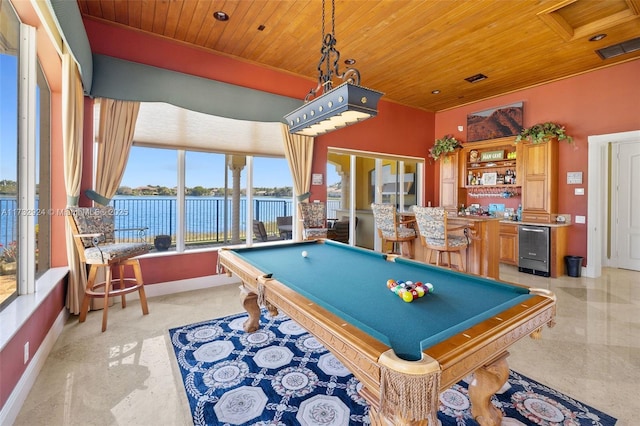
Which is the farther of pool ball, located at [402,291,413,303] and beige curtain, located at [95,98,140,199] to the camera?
beige curtain, located at [95,98,140,199]

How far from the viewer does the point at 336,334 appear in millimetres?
1181

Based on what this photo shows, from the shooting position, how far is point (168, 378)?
2090mm

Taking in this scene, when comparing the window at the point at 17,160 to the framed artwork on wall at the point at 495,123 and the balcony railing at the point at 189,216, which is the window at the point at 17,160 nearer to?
the balcony railing at the point at 189,216

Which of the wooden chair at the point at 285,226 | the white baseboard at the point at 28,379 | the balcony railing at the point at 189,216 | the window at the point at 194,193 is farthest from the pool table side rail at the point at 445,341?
the wooden chair at the point at 285,226

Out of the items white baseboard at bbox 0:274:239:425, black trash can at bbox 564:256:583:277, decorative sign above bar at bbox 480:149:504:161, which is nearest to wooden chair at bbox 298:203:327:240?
white baseboard at bbox 0:274:239:425

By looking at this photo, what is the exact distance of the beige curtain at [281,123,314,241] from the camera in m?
4.75

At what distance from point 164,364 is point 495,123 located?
6640mm

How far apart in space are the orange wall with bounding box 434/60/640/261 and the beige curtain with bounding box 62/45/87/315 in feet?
22.5

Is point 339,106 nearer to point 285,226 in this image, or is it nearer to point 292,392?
point 292,392

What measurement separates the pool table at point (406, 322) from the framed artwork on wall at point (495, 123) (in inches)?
193

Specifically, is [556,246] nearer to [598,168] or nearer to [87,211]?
[598,168]

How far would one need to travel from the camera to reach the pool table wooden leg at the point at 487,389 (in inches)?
60.4

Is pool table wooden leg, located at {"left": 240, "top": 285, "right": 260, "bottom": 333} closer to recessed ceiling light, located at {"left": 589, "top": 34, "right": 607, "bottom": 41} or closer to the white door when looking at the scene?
recessed ceiling light, located at {"left": 589, "top": 34, "right": 607, "bottom": 41}

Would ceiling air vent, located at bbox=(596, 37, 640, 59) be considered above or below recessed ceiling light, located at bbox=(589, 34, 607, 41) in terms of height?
below
